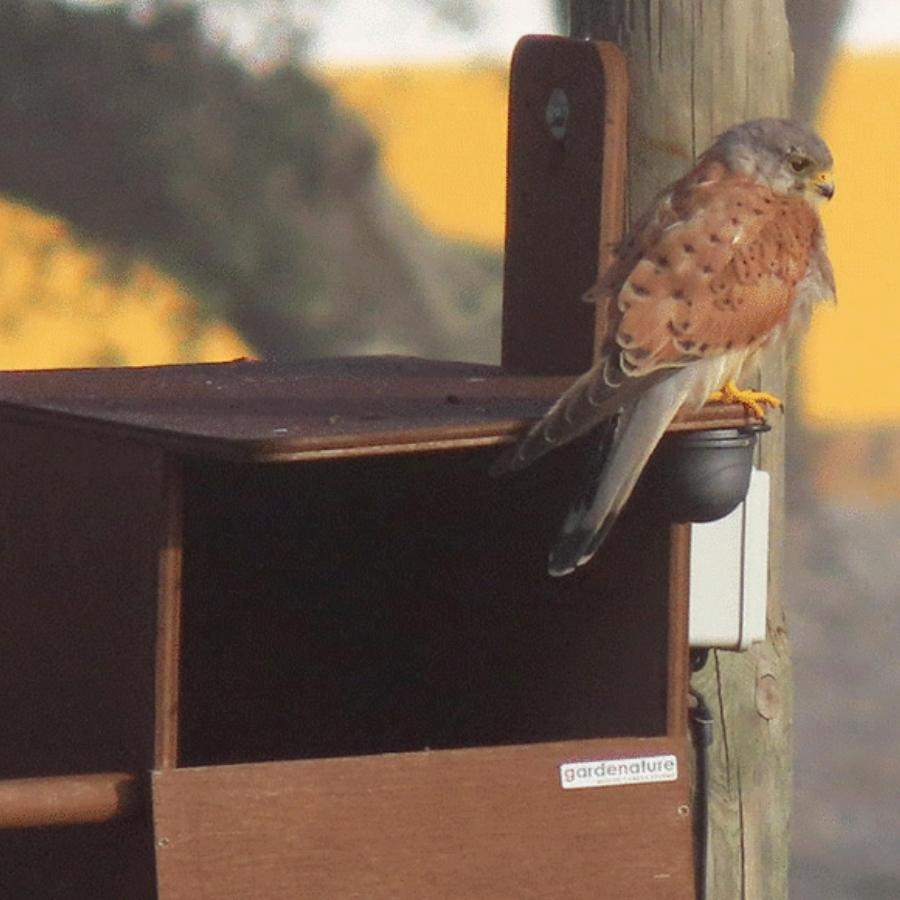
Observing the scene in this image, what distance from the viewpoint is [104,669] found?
8.47 ft

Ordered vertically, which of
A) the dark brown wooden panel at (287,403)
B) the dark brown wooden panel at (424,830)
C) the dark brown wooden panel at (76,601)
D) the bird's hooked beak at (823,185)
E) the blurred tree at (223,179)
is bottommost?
the dark brown wooden panel at (424,830)

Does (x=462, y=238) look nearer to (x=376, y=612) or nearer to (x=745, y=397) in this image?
(x=376, y=612)

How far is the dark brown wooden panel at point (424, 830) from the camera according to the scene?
2.42 metres

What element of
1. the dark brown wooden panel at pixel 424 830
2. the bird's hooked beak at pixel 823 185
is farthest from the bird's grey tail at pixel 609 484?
the bird's hooked beak at pixel 823 185

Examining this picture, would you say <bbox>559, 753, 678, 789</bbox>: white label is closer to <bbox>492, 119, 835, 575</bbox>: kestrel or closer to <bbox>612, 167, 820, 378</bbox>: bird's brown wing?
<bbox>492, 119, 835, 575</bbox>: kestrel

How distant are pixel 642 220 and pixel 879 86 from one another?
29.1 ft

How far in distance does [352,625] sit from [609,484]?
0.92 metres

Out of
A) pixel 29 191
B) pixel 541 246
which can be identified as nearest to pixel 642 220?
pixel 541 246

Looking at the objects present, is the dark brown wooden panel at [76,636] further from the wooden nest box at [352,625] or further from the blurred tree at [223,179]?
the blurred tree at [223,179]

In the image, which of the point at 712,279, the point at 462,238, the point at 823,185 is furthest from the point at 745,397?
the point at 462,238

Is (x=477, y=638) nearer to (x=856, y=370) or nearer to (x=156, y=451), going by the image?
(x=156, y=451)

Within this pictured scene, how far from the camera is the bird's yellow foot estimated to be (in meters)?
2.93

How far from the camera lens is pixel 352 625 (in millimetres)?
3439

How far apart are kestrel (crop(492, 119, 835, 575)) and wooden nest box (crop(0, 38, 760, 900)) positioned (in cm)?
9
